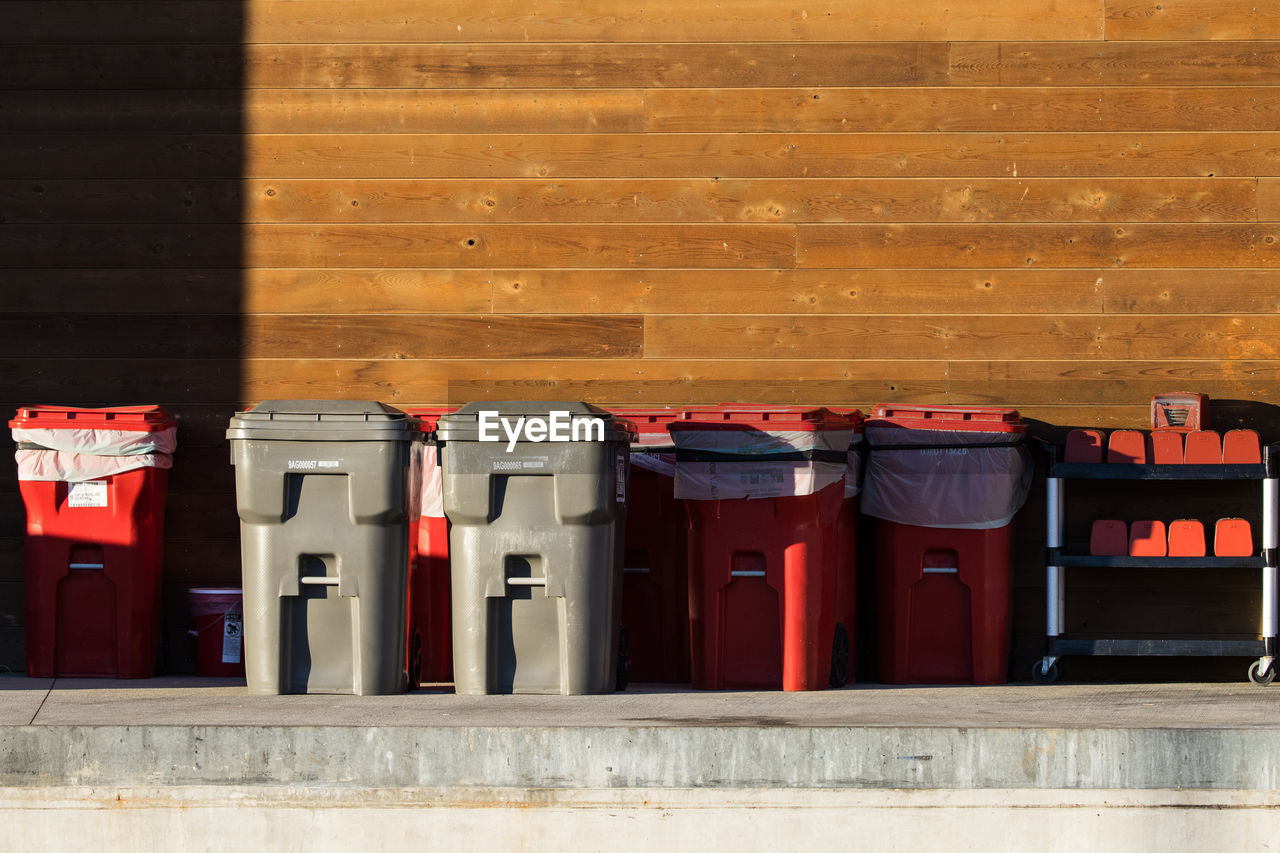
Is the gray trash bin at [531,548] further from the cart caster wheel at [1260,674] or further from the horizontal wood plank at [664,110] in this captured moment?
the cart caster wheel at [1260,674]

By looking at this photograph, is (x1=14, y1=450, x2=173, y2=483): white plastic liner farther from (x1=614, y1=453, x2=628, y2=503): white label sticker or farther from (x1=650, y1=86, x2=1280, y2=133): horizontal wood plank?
(x1=650, y1=86, x2=1280, y2=133): horizontal wood plank

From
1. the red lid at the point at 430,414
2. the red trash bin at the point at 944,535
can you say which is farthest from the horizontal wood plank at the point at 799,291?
the red trash bin at the point at 944,535

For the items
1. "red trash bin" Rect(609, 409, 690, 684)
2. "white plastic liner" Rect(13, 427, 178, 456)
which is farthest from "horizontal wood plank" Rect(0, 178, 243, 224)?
"red trash bin" Rect(609, 409, 690, 684)

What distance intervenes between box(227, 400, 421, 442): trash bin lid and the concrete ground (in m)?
1.21

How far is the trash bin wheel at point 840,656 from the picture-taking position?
5.39m

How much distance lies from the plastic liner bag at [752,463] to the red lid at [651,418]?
0.48m

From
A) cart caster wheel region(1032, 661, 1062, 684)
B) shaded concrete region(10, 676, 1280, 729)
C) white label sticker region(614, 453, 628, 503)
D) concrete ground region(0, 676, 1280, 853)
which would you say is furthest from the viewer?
cart caster wheel region(1032, 661, 1062, 684)

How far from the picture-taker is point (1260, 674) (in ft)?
18.8

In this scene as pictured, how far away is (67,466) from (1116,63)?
4854 mm

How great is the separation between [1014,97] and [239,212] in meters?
3.54

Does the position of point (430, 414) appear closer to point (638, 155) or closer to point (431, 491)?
point (431, 491)

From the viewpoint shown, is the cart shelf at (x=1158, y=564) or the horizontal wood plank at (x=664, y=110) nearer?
the cart shelf at (x=1158, y=564)

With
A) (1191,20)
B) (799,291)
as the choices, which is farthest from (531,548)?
(1191,20)

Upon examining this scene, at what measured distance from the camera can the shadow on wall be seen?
618 cm
